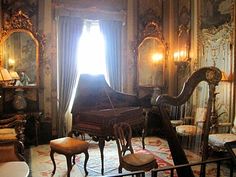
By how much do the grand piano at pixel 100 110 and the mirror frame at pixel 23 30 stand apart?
1394 mm

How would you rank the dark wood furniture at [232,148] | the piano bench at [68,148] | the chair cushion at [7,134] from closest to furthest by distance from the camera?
the dark wood furniture at [232,148] < the piano bench at [68,148] < the chair cushion at [7,134]

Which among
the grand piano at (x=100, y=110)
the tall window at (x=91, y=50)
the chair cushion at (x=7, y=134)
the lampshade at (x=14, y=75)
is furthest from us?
the tall window at (x=91, y=50)

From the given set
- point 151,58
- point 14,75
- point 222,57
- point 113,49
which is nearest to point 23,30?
point 14,75

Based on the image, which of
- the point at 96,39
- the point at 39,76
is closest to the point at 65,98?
the point at 39,76

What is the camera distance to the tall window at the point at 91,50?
602cm

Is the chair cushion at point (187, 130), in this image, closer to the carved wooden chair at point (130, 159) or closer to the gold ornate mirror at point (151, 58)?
the carved wooden chair at point (130, 159)

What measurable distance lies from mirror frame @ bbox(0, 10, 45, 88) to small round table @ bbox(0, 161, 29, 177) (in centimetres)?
299

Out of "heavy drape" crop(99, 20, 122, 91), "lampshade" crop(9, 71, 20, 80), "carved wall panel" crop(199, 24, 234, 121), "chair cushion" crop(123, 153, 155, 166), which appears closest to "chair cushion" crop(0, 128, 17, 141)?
"lampshade" crop(9, 71, 20, 80)

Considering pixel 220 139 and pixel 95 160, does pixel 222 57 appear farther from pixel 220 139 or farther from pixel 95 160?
pixel 95 160

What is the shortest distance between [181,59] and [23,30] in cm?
338

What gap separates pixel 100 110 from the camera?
15.1ft

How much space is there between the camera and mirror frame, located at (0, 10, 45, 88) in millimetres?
5398

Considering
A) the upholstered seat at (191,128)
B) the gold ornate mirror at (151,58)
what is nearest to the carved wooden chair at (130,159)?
the upholstered seat at (191,128)

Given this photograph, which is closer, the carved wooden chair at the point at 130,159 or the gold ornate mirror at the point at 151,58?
the carved wooden chair at the point at 130,159
